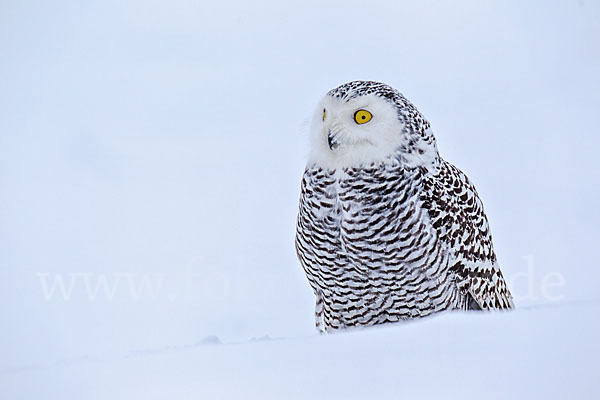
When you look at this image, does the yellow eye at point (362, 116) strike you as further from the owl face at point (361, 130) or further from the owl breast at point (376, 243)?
the owl breast at point (376, 243)

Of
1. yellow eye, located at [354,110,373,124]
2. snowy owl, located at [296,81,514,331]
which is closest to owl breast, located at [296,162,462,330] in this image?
snowy owl, located at [296,81,514,331]

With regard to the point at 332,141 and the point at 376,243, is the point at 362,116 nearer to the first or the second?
the point at 332,141

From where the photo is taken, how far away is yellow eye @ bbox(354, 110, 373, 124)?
2.29m

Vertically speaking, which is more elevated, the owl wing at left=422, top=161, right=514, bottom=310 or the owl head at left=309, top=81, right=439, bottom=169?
the owl head at left=309, top=81, right=439, bottom=169

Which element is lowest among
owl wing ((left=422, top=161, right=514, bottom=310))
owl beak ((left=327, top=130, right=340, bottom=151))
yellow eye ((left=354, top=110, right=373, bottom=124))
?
owl wing ((left=422, top=161, right=514, bottom=310))

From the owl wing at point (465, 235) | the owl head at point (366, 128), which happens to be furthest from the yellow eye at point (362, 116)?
the owl wing at point (465, 235)

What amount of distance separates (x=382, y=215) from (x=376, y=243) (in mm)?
99

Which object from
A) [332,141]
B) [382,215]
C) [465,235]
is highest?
[332,141]

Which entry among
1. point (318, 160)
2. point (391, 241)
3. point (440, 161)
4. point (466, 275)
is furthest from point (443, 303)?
point (318, 160)

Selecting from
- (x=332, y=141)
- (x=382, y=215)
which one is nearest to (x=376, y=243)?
(x=382, y=215)

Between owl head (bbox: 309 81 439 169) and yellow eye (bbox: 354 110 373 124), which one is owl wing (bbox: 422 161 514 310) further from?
yellow eye (bbox: 354 110 373 124)

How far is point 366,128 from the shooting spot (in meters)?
2.29

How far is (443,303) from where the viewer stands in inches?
95.2

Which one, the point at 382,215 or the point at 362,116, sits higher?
the point at 362,116
